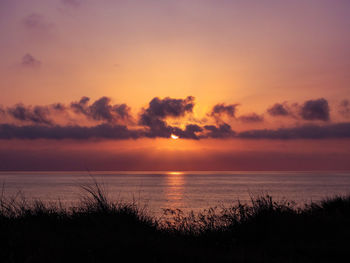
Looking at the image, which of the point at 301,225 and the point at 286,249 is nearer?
the point at 286,249

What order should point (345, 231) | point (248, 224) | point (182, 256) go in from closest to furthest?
point (182, 256)
point (345, 231)
point (248, 224)

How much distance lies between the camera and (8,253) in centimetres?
741

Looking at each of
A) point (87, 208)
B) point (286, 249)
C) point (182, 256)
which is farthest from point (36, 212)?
point (286, 249)

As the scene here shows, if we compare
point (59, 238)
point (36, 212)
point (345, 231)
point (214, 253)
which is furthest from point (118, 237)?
point (345, 231)

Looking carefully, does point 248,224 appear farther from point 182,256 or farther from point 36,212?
point 36,212

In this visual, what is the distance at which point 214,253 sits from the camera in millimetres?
7953

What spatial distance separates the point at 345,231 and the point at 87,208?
23.2 ft

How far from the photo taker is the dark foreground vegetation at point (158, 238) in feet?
24.2

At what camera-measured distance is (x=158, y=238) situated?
28.3ft

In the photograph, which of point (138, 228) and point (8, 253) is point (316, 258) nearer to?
point (138, 228)

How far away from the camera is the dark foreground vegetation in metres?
7.38

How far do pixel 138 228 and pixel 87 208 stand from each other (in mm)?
1984

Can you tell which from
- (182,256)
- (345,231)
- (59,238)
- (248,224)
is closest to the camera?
(182,256)

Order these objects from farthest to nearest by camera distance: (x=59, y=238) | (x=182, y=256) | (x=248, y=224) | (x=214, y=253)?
(x=248, y=224) → (x=59, y=238) → (x=214, y=253) → (x=182, y=256)
